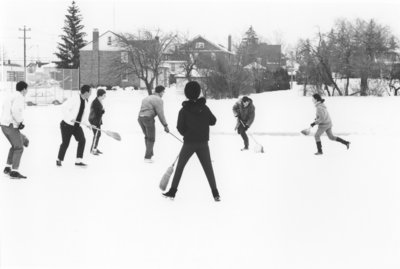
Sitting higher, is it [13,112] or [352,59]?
[352,59]

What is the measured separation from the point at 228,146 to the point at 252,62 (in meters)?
31.7

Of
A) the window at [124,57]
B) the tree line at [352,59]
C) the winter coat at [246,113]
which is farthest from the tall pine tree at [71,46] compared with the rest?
the winter coat at [246,113]

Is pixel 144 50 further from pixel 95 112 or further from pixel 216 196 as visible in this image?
pixel 216 196

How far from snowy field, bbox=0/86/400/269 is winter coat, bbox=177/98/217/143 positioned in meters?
0.87

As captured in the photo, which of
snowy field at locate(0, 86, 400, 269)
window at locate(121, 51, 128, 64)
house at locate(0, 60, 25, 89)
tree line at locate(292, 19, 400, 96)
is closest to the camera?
snowy field at locate(0, 86, 400, 269)

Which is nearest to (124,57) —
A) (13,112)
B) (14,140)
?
(14,140)

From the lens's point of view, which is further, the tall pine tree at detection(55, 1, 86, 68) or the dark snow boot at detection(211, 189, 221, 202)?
the tall pine tree at detection(55, 1, 86, 68)

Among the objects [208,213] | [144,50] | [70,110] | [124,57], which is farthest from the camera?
[124,57]

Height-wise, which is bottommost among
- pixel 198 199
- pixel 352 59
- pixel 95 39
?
pixel 198 199

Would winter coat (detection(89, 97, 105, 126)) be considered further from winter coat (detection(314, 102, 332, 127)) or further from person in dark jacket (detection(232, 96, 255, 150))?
winter coat (detection(314, 102, 332, 127))

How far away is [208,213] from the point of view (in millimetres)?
6570

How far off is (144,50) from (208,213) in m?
48.0

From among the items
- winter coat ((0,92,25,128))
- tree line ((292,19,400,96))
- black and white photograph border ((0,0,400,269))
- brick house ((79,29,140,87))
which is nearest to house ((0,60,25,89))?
black and white photograph border ((0,0,400,269))

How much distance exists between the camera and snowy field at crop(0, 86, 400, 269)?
486 centimetres
